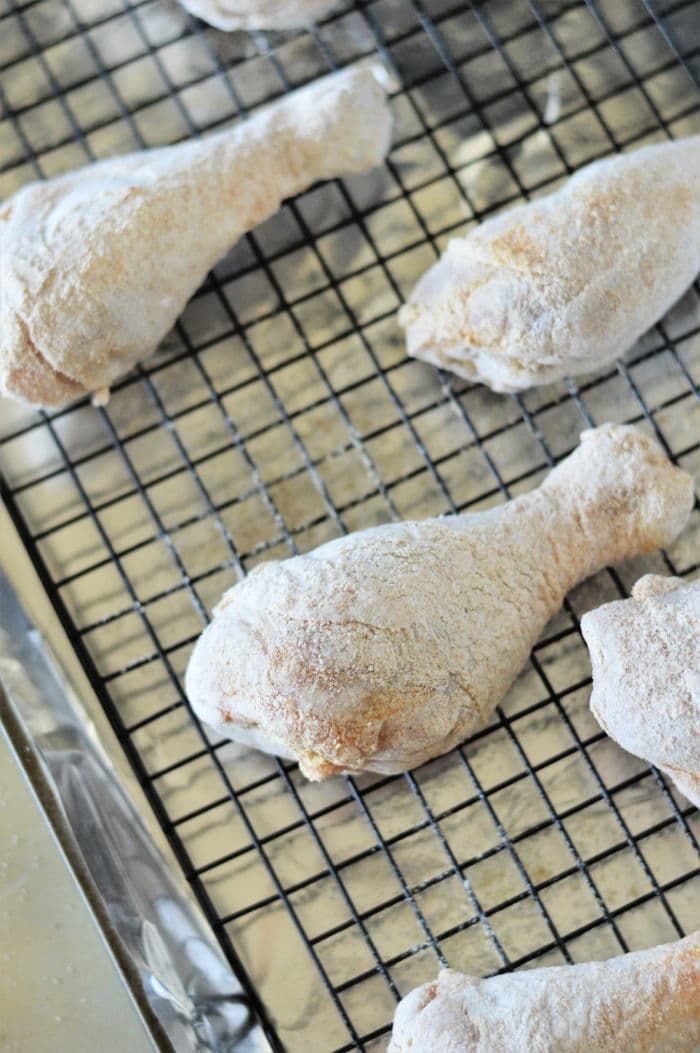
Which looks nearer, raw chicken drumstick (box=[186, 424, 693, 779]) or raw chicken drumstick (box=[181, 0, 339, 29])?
raw chicken drumstick (box=[186, 424, 693, 779])

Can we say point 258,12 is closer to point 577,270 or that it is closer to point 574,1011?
point 577,270

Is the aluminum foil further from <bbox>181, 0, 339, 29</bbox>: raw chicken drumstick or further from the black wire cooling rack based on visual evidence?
<bbox>181, 0, 339, 29</bbox>: raw chicken drumstick

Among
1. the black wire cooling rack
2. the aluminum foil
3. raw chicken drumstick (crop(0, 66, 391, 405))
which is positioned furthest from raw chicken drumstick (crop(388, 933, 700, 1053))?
raw chicken drumstick (crop(0, 66, 391, 405))

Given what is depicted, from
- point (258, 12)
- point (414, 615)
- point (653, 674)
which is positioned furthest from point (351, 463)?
point (258, 12)

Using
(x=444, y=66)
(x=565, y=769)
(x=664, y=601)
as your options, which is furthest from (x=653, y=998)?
(x=444, y=66)

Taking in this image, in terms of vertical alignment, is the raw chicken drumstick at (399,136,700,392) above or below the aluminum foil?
above

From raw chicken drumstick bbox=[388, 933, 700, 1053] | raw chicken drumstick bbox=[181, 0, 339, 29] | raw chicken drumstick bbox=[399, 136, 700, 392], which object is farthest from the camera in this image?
raw chicken drumstick bbox=[181, 0, 339, 29]
